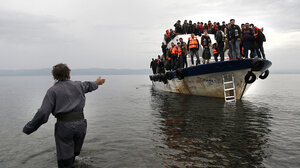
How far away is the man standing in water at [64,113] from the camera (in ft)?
10.7

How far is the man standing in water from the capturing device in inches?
129

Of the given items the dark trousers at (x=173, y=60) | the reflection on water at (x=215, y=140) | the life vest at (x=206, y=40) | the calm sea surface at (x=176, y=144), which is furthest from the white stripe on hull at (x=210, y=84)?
the calm sea surface at (x=176, y=144)

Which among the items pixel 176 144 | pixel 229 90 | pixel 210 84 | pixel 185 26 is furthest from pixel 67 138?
pixel 185 26

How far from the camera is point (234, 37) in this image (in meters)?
12.0

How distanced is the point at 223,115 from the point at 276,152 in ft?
14.8

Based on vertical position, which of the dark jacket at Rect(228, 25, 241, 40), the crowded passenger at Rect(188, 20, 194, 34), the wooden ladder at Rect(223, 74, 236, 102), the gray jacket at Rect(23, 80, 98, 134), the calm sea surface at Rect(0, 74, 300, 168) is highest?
the crowded passenger at Rect(188, 20, 194, 34)

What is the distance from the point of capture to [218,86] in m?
14.4

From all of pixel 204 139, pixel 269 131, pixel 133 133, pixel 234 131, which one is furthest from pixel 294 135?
pixel 133 133

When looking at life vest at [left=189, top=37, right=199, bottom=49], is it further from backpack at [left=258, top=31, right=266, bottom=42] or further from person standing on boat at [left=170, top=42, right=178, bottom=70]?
backpack at [left=258, top=31, right=266, bottom=42]

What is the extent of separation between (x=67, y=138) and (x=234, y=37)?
10.9 metres

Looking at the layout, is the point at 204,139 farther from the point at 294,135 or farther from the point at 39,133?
the point at 39,133

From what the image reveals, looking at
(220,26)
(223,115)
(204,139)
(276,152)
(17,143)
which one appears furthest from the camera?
(220,26)

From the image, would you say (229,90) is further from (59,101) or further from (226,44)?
(59,101)

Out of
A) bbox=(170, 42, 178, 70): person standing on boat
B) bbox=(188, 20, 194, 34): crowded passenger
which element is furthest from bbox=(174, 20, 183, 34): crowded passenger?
bbox=(170, 42, 178, 70): person standing on boat
